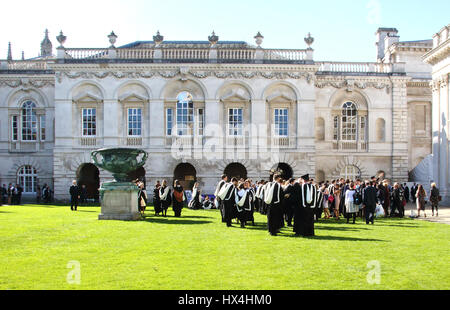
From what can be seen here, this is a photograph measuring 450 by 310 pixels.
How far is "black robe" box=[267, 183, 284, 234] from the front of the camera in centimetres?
1560

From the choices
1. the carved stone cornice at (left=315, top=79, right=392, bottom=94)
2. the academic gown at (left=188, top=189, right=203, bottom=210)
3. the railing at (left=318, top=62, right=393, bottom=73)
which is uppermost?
the railing at (left=318, top=62, right=393, bottom=73)

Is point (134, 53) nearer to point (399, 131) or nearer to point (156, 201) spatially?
point (156, 201)

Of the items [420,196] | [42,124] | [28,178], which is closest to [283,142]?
[420,196]

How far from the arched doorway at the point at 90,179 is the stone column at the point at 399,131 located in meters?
21.7

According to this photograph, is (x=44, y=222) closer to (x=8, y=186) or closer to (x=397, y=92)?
(x=8, y=186)

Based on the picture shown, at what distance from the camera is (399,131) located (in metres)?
37.6

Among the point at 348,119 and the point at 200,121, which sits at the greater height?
the point at 348,119

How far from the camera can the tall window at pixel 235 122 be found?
35.6 meters

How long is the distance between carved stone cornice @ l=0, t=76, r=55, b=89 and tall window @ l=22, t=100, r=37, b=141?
4.30 ft

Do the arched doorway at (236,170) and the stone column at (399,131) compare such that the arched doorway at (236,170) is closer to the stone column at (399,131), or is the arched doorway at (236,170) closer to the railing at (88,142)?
the railing at (88,142)

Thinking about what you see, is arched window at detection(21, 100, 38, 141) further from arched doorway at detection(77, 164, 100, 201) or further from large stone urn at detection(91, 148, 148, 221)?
large stone urn at detection(91, 148, 148, 221)

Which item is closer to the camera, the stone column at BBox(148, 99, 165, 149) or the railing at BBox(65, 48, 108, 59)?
the stone column at BBox(148, 99, 165, 149)

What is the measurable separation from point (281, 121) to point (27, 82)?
18.8m

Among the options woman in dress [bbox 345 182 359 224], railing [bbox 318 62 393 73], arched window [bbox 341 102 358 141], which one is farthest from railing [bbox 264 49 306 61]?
woman in dress [bbox 345 182 359 224]
